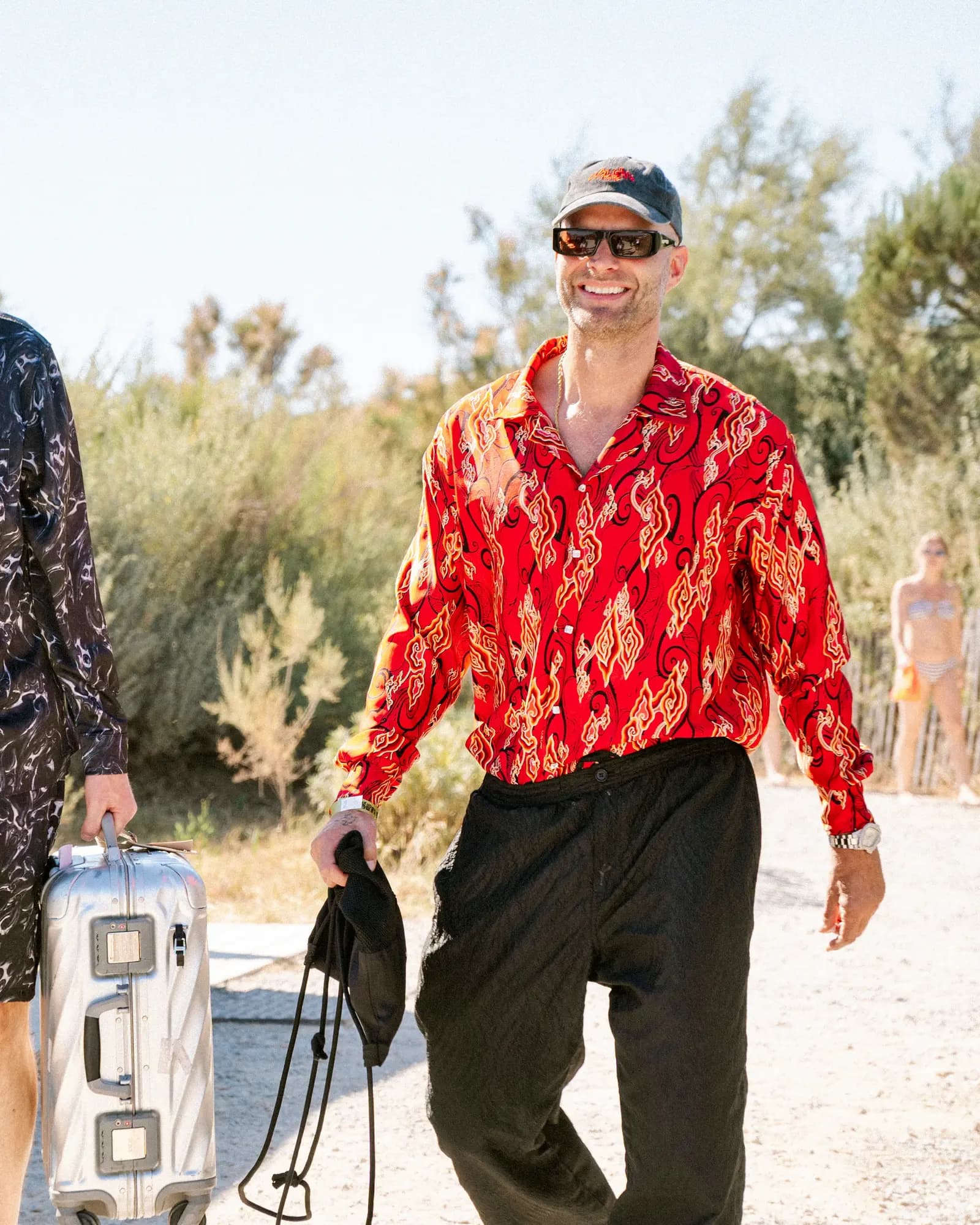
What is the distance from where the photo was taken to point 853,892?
2922mm

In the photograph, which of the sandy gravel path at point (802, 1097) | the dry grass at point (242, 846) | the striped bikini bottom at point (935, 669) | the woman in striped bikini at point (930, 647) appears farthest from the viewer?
the striped bikini bottom at point (935, 669)

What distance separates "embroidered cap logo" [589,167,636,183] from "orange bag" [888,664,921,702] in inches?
376

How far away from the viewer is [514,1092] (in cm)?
280

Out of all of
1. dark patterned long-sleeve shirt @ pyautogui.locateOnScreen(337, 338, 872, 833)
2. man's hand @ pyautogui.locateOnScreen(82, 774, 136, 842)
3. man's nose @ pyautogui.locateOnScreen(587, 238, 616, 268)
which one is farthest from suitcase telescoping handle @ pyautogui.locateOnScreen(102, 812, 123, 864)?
man's nose @ pyautogui.locateOnScreen(587, 238, 616, 268)

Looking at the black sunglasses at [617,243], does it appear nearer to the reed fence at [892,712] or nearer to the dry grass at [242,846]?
the dry grass at [242,846]

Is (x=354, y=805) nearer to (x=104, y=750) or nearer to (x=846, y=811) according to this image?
(x=104, y=750)

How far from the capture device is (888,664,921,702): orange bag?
11891 millimetres

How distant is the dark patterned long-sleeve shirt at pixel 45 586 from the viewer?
272cm

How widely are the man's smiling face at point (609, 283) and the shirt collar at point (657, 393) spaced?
0.30 ft

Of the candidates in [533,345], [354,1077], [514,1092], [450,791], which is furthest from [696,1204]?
[533,345]

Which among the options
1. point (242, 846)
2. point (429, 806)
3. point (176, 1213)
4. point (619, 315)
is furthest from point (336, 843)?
point (242, 846)

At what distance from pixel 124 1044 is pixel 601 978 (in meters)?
0.84

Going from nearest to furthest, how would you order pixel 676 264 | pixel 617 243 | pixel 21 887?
pixel 21 887 → pixel 617 243 → pixel 676 264

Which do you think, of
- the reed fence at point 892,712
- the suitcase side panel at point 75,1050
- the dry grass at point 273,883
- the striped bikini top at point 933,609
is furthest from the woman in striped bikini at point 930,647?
the suitcase side panel at point 75,1050
